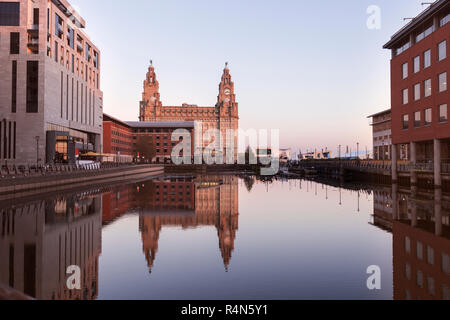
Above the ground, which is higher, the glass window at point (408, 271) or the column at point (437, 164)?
the column at point (437, 164)

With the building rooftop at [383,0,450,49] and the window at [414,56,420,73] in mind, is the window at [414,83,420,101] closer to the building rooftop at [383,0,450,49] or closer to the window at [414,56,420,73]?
the window at [414,56,420,73]

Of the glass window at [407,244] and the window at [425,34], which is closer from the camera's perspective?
the glass window at [407,244]

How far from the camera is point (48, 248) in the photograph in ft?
53.0

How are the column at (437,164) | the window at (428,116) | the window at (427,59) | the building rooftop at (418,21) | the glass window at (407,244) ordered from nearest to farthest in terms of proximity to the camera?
1. the glass window at (407,244)
2. the building rooftop at (418,21)
3. the column at (437,164)
4. the window at (428,116)
5. the window at (427,59)

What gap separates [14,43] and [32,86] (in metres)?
8.56

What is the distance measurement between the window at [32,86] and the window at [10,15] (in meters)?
7.83

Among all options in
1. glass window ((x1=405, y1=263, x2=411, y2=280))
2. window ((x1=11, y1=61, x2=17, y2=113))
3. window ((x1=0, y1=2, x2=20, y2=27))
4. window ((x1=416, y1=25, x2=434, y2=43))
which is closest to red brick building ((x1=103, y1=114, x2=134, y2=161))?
window ((x1=11, y1=61, x2=17, y2=113))

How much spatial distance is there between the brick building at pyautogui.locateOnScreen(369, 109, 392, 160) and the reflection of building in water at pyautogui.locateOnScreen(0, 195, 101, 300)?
325 feet

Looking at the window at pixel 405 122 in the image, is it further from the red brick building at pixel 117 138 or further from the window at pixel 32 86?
the red brick building at pixel 117 138

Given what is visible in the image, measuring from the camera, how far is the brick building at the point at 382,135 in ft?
352

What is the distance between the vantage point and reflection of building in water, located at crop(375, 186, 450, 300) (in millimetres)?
11116

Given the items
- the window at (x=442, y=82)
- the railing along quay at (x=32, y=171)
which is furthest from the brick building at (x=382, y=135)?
the railing along quay at (x=32, y=171)

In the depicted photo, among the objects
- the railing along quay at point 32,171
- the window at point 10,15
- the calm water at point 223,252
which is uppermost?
the window at point 10,15

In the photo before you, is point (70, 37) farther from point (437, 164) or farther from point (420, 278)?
point (420, 278)
